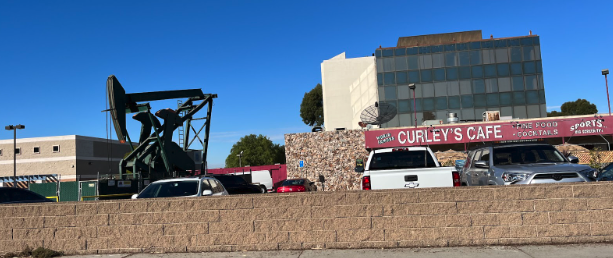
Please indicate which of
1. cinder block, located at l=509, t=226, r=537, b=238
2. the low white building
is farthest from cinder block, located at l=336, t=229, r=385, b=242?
the low white building

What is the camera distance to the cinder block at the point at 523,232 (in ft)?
26.3

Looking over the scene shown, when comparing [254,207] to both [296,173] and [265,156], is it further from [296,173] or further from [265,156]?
[265,156]

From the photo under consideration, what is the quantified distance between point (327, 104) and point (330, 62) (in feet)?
18.0

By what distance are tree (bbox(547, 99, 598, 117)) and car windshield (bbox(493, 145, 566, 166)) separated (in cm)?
8538

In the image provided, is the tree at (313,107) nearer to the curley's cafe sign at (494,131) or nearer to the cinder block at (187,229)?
the curley's cafe sign at (494,131)

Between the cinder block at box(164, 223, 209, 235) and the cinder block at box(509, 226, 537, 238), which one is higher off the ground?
the cinder block at box(164, 223, 209, 235)

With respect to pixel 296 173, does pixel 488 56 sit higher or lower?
higher

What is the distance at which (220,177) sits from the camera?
20734mm

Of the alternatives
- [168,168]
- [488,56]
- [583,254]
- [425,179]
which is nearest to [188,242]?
[425,179]

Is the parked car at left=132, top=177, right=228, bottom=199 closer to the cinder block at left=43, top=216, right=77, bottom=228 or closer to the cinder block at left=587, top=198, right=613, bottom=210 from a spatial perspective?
the cinder block at left=43, top=216, right=77, bottom=228

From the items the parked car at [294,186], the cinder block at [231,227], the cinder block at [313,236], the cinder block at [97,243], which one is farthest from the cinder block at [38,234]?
the parked car at [294,186]

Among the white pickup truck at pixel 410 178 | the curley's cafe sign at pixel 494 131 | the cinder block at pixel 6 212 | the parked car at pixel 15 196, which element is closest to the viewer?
the cinder block at pixel 6 212

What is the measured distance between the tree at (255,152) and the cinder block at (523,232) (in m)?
87.6

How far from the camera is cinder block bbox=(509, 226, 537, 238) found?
8.02 m
